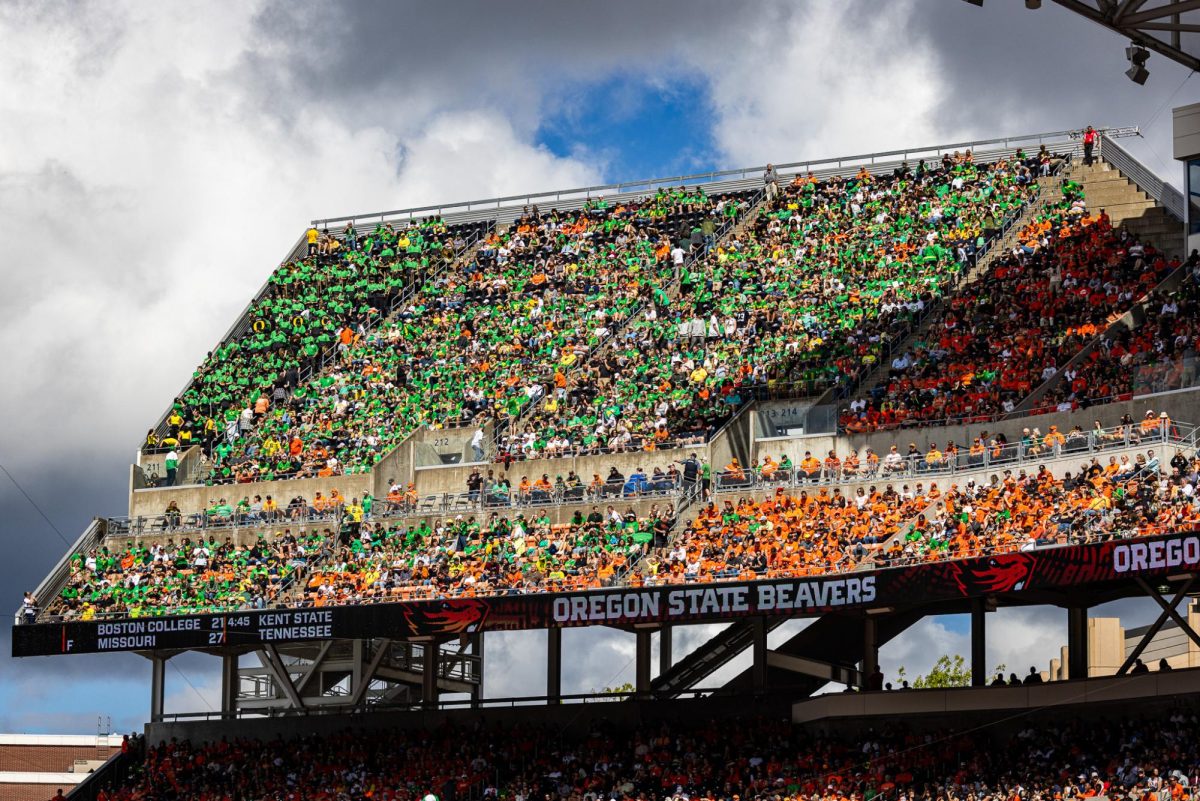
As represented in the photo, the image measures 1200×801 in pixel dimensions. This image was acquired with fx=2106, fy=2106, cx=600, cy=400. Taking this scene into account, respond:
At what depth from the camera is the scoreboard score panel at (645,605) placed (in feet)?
120

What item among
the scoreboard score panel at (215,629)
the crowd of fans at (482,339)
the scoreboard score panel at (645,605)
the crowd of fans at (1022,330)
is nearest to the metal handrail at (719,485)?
the crowd of fans at (1022,330)

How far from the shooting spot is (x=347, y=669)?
161ft

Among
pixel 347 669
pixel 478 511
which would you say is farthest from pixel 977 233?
pixel 347 669

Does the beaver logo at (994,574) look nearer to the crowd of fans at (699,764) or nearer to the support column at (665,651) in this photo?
the crowd of fans at (699,764)

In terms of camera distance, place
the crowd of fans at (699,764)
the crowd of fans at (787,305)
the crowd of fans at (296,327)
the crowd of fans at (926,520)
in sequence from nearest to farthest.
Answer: the crowd of fans at (699,764) → the crowd of fans at (926,520) → the crowd of fans at (787,305) → the crowd of fans at (296,327)

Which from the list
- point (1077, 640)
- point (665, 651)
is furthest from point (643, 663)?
point (1077, 640)

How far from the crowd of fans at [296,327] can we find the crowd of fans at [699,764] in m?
9.19

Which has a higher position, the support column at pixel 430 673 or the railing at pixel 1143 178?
the railing at pixel 1143 178

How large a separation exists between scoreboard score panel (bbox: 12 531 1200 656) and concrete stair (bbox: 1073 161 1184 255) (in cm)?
1347

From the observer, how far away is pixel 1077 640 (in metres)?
40.5

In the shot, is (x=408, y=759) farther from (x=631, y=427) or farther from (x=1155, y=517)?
(x=1155, y=517)

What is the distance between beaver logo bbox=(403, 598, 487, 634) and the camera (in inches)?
1700

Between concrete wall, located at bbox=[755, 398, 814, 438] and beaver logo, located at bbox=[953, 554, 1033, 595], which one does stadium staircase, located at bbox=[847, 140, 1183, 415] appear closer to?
concrete wall, located at bbox=[755, 398, 814, 438]

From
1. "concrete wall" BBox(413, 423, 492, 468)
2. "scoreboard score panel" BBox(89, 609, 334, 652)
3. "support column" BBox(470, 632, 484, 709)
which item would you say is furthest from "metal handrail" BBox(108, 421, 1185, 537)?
"scoreboard score panel" BBox(89, 609, 334, 652)
